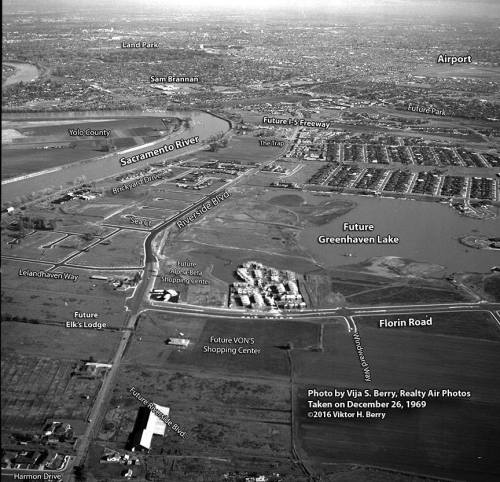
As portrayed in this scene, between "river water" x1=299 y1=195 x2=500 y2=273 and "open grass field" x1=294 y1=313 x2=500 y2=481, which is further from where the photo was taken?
"river water" x1=299 y1=195 x2=500 y2=273

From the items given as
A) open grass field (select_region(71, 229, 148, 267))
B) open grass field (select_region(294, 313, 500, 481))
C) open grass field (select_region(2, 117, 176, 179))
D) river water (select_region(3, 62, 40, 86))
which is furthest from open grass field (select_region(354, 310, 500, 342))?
open grass field (select_region(2, 117, 176, 179))

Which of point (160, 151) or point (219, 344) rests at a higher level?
point (160, 151)

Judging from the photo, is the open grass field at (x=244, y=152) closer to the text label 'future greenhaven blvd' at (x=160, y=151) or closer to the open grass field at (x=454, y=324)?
the text label 'future greenhaven blvd' at (x=160, y=151)

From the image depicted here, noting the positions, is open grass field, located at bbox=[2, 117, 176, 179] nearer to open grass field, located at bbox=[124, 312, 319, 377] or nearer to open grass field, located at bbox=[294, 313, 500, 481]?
open grass field, located at bbox=[124, 312, 319, 377]

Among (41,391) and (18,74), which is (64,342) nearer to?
(41,391)

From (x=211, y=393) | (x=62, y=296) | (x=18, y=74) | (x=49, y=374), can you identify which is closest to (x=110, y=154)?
(x=62, y=296)

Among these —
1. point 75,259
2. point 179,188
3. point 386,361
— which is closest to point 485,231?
point 386,361

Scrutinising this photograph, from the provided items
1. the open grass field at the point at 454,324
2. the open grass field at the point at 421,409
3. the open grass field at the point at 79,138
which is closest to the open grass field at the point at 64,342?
the open grass field at the point at 421,409
